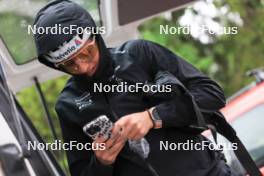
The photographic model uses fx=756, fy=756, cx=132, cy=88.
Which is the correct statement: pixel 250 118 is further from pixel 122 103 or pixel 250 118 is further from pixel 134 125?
pixel 134 125

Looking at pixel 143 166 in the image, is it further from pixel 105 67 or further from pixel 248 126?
pixel 248 126

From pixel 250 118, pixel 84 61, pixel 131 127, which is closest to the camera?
pixel 131 127

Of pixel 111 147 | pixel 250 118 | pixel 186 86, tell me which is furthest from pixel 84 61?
pixel 250 118

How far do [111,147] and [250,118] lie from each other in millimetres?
2763

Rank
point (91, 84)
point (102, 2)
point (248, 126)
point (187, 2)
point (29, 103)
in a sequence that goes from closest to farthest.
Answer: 1. point (91, 84)
2. point (102, 2)
3. point (187, 2)
4. point (248, 126)
5. point (29, 103)

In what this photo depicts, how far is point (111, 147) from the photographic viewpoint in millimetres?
2869

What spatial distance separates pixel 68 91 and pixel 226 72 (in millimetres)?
12056

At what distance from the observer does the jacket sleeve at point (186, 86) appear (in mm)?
3039

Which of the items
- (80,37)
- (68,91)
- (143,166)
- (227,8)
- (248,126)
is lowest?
(227,8)

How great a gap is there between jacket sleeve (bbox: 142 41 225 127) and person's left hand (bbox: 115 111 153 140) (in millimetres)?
128

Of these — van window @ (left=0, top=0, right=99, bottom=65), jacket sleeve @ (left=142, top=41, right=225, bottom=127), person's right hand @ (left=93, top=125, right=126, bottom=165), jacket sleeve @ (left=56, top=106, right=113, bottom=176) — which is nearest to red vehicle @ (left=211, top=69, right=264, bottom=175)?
van window @ (left=0, top=0, right=99, bottom=65)

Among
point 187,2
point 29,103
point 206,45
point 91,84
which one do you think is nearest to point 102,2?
point 187,2

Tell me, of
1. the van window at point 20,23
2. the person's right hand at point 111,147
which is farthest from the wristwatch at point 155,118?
the van window at point 20,23

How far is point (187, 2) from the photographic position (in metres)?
4.09
